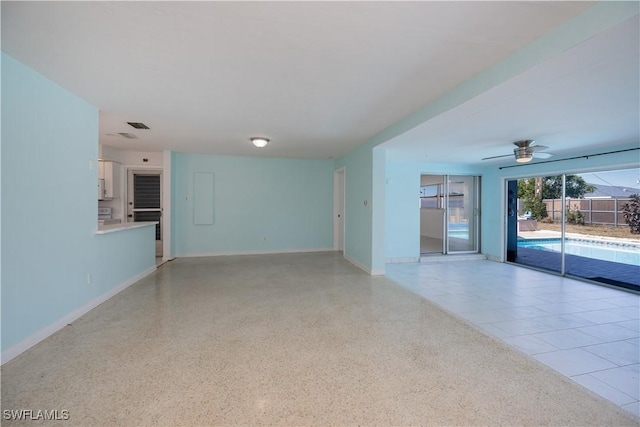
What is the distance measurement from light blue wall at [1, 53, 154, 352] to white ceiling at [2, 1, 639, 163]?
262 millimetres

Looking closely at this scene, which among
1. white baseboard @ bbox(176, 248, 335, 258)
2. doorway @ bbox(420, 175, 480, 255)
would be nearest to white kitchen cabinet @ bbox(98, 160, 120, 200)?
white baseboard @ bbox(176, 248, 335, 258)

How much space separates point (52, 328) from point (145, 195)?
4417 millimetres

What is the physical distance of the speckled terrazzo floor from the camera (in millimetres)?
1652

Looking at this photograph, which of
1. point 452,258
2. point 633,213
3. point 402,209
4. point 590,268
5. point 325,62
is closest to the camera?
point 325,62

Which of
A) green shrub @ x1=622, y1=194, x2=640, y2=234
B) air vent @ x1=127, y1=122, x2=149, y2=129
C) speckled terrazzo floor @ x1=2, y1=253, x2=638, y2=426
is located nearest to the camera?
speckled terrazzo floor @ x1=2, y1=253, x2=638, y2=426

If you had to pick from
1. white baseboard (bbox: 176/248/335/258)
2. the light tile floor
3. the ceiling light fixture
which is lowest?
the light tile floor

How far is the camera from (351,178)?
6.02 metres

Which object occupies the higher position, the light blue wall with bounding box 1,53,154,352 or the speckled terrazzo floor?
the light blue wall with bounding box 1,53,154,352

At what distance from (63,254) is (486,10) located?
4116 millimetres

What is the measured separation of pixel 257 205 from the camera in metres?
6.91

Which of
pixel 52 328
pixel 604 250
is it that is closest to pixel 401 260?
pixel 604 250

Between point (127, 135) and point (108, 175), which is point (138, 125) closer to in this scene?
point (127, 135)

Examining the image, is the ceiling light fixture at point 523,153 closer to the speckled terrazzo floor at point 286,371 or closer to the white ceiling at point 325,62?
the white ceiling at point 325,62

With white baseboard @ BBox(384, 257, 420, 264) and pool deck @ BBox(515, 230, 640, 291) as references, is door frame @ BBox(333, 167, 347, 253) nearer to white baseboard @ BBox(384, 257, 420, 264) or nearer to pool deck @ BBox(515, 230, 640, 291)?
white baseboard @ BBox(384, 257, 420, 264)
